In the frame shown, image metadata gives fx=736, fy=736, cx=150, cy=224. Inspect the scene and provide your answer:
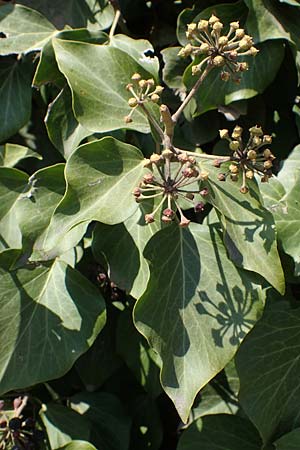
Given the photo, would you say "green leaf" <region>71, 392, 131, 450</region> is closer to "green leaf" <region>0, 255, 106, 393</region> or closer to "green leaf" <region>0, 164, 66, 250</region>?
Answer: "green leaf" <region>0, 255, 106, 393</region>

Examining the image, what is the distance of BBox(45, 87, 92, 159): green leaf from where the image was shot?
1684 millimetres

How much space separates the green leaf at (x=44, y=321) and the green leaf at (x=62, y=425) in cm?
35

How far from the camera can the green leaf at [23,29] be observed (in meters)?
1.79

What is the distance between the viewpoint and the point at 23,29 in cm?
181

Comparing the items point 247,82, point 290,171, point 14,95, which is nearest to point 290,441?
point 290,171

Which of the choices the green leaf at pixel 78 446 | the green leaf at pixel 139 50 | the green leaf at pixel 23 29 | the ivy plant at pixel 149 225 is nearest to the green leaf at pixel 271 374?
the ivy plant at pixel 149 225

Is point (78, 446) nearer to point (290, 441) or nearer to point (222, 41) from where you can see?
point (290, 441)

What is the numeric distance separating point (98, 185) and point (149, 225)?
8.9 inches

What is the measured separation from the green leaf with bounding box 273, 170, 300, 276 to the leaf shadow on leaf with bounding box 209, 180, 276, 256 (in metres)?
0.09

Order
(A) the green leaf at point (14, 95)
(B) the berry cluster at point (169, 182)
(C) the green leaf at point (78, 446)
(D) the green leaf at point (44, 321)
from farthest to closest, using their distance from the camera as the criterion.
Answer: (A) the green leaf at point (14, 95) → (C) the green leaf at point (78, 446) → (D) the green leaf at point (44, 321) → (B) the berry cluster at point (169, 182)

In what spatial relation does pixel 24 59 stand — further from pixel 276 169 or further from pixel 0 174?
pixel 276 169

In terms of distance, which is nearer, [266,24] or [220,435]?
[266,24]

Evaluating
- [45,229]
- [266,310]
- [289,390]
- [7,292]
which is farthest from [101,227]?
[289,390]

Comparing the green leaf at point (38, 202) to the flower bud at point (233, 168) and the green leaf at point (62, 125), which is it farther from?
the flower bud at point (233, 168)
